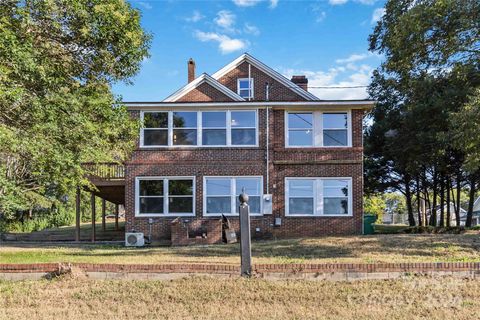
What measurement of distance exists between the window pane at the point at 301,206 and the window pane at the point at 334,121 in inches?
117

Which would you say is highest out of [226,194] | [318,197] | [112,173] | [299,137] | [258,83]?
[258,83]

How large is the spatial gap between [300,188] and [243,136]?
299 cm

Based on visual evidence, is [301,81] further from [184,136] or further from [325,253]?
[325,253]

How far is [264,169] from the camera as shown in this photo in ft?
54.4

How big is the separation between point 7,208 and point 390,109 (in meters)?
23.2

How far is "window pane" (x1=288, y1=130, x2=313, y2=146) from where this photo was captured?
16859 millimetres

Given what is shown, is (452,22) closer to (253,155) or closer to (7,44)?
(253,155)

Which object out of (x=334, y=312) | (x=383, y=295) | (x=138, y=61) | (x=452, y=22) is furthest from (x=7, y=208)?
(x=452, y=22)

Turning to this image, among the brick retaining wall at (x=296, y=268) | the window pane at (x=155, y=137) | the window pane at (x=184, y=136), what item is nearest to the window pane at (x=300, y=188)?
the window pane at (x=184, y=136)

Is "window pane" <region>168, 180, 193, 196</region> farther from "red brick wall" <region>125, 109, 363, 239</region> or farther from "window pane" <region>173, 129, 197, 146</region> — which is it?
"window pane" <region>173, 129, 197, 146</region>

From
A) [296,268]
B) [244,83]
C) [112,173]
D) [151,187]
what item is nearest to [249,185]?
[151,187]

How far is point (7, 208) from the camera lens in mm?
9031

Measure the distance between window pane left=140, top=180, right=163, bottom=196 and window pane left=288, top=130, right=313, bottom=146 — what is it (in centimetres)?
529

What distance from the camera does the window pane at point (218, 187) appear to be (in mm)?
16641
